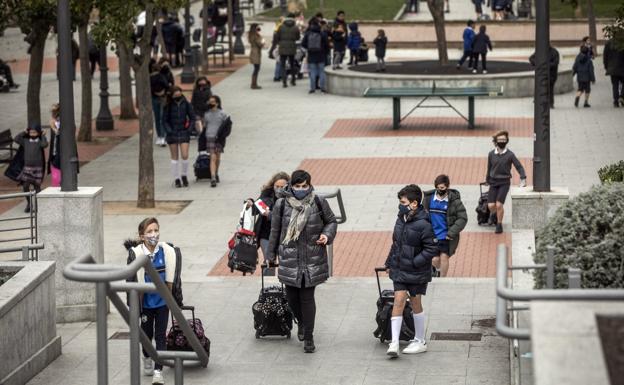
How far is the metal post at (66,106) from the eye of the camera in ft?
45.5

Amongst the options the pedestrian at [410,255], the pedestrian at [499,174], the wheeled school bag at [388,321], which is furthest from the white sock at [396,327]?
the pedestrian at [499,174]

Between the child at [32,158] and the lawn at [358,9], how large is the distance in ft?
108

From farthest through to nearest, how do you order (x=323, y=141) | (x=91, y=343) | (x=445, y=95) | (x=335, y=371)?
(x=445, y=95) < (x=323, y=141) < (x=91, y=343) < (x=335, y=371)

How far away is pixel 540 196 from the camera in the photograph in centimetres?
1378

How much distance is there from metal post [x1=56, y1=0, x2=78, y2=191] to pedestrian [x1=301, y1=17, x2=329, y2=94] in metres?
20.6

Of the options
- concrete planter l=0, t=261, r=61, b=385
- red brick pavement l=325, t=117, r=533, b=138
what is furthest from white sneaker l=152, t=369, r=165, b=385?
red brick pavement l=325, t=117, r=533, b=138

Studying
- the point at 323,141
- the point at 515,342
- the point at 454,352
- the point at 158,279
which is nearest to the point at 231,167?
the point at 323,141

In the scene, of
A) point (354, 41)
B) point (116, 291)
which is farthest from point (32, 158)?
point (354, 41)

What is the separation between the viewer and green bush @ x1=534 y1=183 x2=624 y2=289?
9.50 m

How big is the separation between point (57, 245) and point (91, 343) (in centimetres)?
119

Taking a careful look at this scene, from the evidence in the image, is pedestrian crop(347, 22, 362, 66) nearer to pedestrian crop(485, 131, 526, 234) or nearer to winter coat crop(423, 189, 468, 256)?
pedestrian crop(485, 131, 526, 234)

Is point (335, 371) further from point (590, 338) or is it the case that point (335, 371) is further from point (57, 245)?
point (590, 338)

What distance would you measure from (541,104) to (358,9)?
4374 centimetres

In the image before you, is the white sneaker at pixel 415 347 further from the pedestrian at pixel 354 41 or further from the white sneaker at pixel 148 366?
the pedestrian at pixel 354 41
